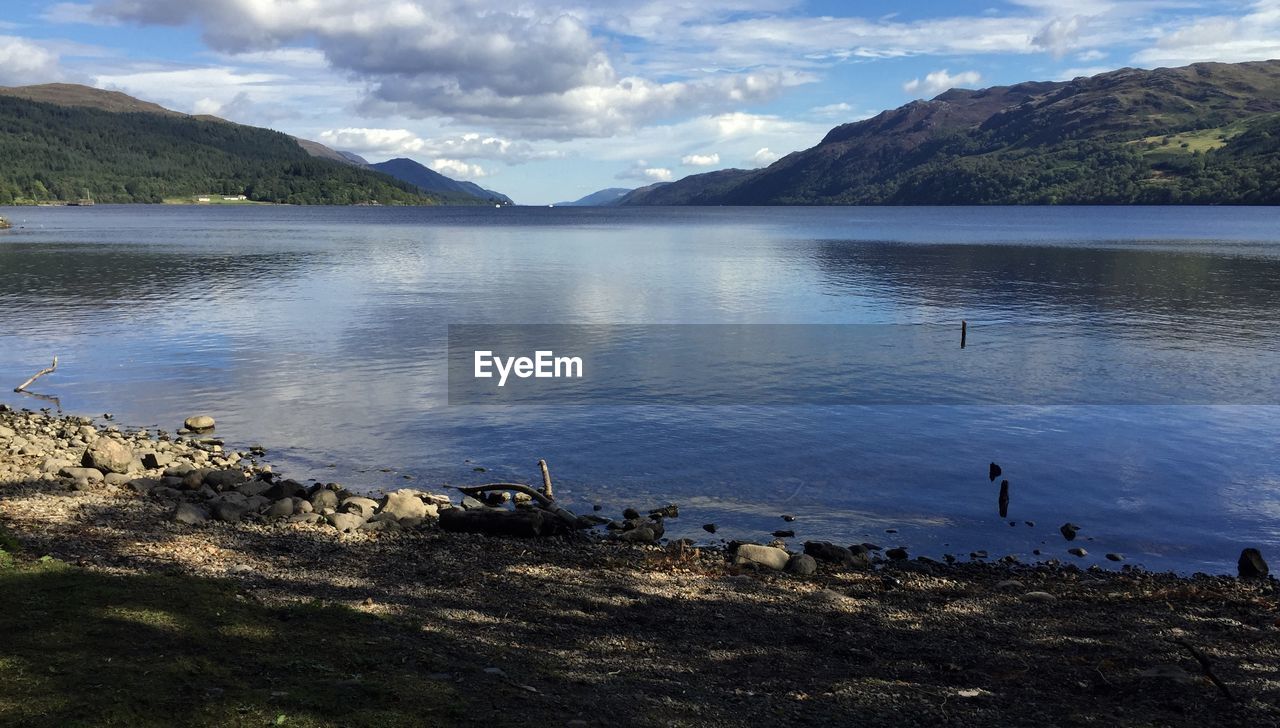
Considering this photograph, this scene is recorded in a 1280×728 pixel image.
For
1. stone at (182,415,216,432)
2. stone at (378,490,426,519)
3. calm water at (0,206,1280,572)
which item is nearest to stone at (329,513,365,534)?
stone at (378,490,426,519)

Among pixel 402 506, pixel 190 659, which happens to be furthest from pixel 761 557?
pixel 190 659

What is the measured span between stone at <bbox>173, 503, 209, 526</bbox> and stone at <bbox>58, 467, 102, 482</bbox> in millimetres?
5017

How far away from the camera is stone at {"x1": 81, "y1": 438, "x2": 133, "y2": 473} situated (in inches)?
1117

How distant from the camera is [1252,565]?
23.9 m

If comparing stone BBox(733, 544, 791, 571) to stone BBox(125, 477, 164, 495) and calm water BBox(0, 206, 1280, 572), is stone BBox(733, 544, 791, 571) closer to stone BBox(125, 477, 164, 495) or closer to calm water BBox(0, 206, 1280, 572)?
calm water BBox(0, 206, 1280, 572)

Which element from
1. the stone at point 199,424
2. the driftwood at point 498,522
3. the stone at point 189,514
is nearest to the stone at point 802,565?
the driftwood at point 498,522

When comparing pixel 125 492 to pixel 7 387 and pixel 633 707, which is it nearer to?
pixel 633 707

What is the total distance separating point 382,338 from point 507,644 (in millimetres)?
51872

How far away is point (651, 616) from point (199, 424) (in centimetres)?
2795

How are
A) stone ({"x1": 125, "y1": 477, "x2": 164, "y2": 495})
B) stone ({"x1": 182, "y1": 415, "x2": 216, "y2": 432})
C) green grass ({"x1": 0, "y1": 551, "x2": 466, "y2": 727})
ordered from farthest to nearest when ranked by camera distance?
stone ({"x1": 182, "y1": 415, "x2": 216, "y2": 432}) < stone ({"x1": 125, "y1": 477, "x2": 164, "y2": 495}) < green grass ({"x1": 0, "y1": 551, "x2": 466, "y2": 727})

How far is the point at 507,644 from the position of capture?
1562 centimetres

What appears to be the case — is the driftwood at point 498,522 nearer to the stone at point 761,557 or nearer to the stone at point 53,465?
the stone at point 761,557

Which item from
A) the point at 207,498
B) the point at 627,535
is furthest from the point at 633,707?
the point at 207,498

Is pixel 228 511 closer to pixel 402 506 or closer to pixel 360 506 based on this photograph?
pixel 360 506
